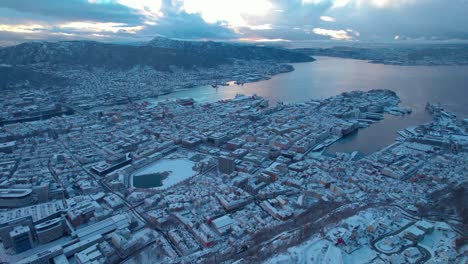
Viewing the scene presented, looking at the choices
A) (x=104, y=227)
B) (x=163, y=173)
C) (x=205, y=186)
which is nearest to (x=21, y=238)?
(x=104, y=227)

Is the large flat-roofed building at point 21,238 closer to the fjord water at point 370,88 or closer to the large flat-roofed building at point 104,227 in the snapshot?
the large flat-roofed building at point 104,227

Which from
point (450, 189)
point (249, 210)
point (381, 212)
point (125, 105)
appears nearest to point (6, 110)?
point (125, 105)

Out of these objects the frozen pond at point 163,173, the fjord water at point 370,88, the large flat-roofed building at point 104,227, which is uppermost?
the fjord water at point 370,88

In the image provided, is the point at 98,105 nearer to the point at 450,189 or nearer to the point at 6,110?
the point at 6,110

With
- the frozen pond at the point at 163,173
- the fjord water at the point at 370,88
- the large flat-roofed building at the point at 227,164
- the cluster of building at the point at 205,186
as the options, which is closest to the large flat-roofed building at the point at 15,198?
the cluster of building at the point at 205,186

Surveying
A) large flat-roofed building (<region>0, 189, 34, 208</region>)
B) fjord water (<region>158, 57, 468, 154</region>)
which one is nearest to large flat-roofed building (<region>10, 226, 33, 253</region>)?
large flat-roofed building (<region>0, 189, 34, 208</region>)

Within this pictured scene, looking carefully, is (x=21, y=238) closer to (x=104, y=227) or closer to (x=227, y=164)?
(x=104, y=227)
